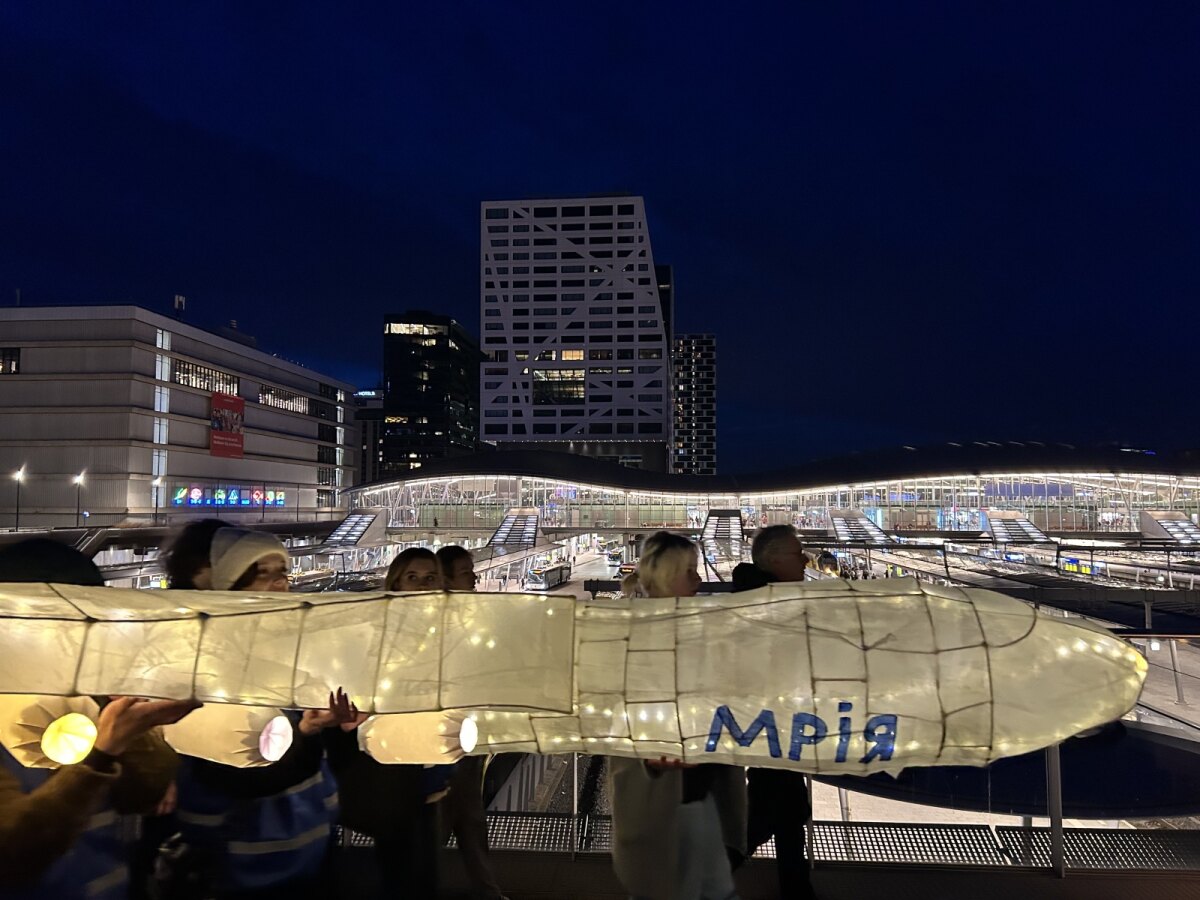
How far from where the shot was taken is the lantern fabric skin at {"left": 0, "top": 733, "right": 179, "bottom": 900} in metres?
1.56

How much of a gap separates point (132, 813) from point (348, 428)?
227 feet

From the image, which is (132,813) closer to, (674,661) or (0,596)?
(0,596)

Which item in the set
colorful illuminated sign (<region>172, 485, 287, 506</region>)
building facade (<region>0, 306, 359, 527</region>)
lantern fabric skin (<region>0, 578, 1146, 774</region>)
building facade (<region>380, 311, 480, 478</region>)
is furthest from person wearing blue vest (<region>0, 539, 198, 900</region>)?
building facade (<region>380, 311, 480, 478</region>)

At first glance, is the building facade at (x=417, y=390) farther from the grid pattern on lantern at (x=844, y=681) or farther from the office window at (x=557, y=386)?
the grid pattern on lantern at (x=844, y=681)

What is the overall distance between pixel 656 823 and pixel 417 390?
445 feet

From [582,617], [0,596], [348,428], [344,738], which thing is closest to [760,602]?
[582,617]

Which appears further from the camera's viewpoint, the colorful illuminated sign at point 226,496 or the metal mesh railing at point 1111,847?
the colorful illuminated sign at point 226,496

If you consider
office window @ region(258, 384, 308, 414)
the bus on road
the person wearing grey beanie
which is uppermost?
office window @ region(258, 384, 308, 414)

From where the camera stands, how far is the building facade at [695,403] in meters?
165

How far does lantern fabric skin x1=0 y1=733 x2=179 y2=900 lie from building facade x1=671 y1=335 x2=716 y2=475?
531ft

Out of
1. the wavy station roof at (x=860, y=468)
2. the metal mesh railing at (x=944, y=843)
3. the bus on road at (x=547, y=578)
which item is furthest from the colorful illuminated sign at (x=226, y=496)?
the metal mesh railing at (x=944, y=843)

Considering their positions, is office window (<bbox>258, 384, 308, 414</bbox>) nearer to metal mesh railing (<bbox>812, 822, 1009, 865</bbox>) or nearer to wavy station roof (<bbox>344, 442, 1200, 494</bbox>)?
wavy station roof (<bbox>344, 442, 1200, 494</bbox>)

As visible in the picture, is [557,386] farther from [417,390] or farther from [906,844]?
[906,844]

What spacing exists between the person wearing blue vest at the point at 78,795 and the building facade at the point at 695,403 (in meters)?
162
